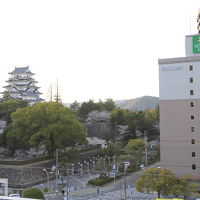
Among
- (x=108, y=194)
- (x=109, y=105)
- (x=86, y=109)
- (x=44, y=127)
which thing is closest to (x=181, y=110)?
(x=108, y=194)

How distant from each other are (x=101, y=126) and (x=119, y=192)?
27.5 m

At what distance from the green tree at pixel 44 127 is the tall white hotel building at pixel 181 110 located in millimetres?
9853

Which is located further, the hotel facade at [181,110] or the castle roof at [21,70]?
the castle roof at [21,70]

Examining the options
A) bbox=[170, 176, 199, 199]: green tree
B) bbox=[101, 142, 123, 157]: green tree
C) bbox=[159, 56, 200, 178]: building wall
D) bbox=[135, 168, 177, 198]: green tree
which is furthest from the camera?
bbox=[101, 142, 123, 157]: green tree

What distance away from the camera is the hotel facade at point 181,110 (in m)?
30.2

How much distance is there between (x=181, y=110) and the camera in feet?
101

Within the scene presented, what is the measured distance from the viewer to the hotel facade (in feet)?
99.1

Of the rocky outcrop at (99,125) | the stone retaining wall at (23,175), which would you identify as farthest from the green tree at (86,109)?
the stone retaining wall at (23,175)

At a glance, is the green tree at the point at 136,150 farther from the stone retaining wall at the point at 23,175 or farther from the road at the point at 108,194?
the stone retaining wall at the point at 23,175

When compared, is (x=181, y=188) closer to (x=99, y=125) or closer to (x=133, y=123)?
(x=133, y=123)

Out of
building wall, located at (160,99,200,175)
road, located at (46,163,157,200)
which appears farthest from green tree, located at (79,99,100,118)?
road, located at (46,163,157,200)

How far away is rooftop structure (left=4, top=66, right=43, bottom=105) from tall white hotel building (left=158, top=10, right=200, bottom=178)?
34.2 m

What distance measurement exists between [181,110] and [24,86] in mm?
37714

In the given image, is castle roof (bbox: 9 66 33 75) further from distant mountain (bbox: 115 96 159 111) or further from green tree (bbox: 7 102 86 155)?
distant mountain (bbox: 115 96 159 111)
